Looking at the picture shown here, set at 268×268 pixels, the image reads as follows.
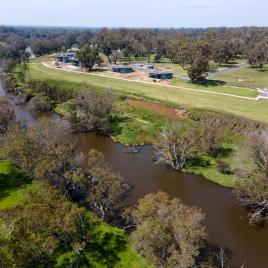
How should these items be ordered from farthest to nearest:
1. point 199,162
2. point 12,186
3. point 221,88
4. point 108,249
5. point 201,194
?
1. point 221,88
2. point 199,162
3. point 201,194
4. point 12,186
5. point 108,249

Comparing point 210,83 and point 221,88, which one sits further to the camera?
point 210,83

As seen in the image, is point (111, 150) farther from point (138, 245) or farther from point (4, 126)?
point (138, 245)

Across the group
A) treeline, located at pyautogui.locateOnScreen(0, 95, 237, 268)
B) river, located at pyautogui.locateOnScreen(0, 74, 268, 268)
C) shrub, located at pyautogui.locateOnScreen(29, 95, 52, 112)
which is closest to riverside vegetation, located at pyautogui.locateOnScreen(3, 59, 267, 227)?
river, located at pyautogui.locateOnScreen(0, 74, 268, 268)

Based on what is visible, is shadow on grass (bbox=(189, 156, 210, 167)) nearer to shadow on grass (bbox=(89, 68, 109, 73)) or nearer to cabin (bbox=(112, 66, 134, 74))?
cabin (bbox=(112, 66, 134, 74))

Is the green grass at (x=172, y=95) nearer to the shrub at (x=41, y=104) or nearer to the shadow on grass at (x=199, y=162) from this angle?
the shrub at (x=41, y=104)

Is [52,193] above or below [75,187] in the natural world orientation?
above

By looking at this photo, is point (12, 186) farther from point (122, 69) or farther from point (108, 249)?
point (122, 69)

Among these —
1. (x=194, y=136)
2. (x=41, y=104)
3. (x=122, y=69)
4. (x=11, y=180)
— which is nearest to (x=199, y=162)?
(x=194, y=136)

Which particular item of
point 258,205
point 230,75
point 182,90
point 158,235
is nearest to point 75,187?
point 158,235
